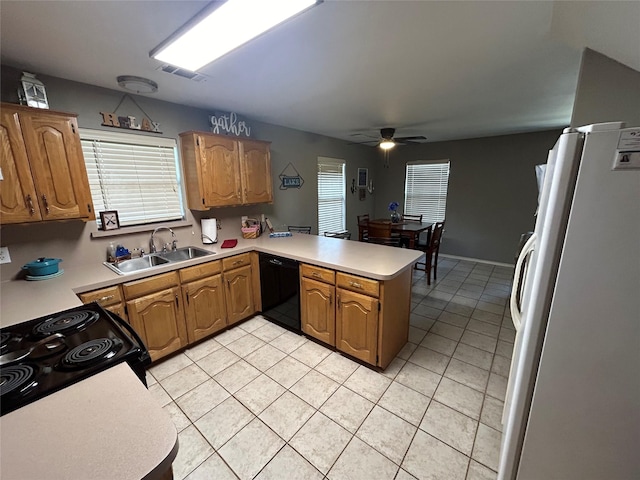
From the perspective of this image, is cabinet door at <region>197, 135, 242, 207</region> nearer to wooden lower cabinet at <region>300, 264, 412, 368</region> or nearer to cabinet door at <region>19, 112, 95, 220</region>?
cabinet door at <region>19, 112, 95, 220</region>

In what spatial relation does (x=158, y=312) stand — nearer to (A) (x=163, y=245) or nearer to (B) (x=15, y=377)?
(A) (x=163, y=245)

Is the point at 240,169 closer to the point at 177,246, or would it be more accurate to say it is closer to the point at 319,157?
the point at 177,246

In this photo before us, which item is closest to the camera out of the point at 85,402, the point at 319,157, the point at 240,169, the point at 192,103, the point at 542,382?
the point at 85,402

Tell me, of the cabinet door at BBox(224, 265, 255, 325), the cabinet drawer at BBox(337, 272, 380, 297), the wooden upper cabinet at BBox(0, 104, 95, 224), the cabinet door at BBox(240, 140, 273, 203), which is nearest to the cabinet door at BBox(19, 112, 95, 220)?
the wooden upper cabinet at BBox(0, 104, 95, 224)

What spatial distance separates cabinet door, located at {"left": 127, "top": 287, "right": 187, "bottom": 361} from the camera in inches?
79.3

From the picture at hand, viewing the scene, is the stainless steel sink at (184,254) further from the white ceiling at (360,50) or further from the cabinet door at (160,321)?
the white ceiling at (360,50)

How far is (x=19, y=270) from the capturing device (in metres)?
1.89

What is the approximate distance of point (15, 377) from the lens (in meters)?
0.86

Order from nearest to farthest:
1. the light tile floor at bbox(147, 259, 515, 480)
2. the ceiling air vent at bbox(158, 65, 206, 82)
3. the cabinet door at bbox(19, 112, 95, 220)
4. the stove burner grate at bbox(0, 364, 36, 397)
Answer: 1. the stove burner grate at bbox(0, 364, 36, 397)
2. the light tile floor at bbox(147, 259, 515, 480)
3. the cabinet door at bbox(19, 112, 95, 220)
4. the ceiling air vent at bbox(158, 65, 206, 82)

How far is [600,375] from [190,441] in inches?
80.2

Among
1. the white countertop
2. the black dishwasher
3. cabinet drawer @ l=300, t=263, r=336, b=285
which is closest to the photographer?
the white countertop

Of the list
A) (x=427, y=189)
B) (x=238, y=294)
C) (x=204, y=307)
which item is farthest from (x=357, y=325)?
(x=427, y=189)

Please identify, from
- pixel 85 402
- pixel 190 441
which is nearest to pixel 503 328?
pixel 190 441

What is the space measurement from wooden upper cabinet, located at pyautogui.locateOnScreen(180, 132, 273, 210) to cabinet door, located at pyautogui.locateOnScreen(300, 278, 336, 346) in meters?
1.31
